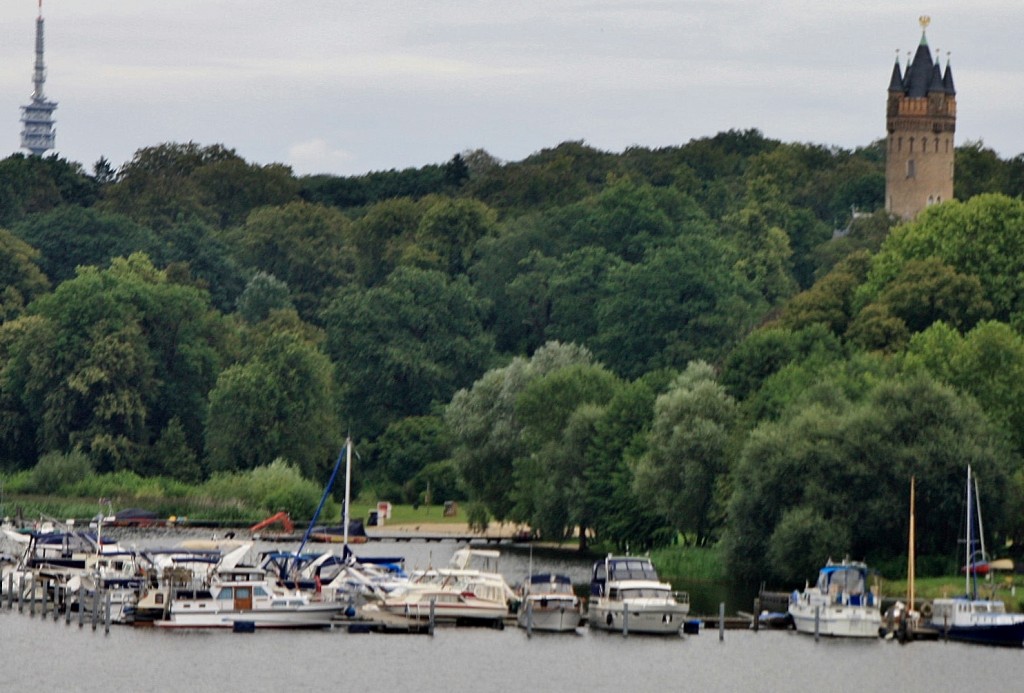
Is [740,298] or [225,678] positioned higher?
[740,298]

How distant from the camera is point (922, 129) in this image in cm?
16962

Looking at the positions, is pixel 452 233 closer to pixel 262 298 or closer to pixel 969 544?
pixel 262 298

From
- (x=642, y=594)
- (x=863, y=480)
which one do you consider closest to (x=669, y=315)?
(x=863, y=480)

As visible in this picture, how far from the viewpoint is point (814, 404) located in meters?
104

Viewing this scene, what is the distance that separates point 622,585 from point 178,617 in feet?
43.6

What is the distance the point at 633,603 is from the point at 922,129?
294ft

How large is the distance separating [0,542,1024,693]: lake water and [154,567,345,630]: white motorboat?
1.92 feet

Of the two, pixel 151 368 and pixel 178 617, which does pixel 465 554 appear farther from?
pixel 151 368

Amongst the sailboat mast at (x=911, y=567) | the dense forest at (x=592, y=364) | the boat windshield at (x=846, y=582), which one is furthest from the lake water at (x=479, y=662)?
the dense forest at (x=592, y=364)

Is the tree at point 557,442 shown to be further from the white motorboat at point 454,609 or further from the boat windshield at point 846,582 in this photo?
the boat windshield at point 846,582

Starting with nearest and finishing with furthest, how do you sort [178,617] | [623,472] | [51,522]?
1. [178,617]
2. [623,472]
3. [51,522]

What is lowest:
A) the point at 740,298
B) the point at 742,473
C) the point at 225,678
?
the point at 225,678

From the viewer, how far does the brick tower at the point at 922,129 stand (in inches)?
6668

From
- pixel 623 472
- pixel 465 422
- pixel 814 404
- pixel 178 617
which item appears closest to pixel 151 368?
pixel 465 422
